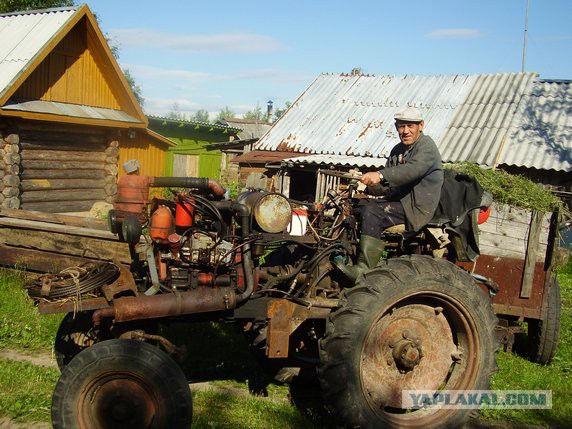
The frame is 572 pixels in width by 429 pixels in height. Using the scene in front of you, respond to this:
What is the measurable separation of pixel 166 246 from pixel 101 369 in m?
1.07

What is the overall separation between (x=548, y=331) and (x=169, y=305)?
163 inches

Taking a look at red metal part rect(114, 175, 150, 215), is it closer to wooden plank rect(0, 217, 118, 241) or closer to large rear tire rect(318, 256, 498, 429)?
wooden plank rect(0, 217, 118, 241)

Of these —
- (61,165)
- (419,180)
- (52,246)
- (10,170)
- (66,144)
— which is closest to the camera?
(419,180)

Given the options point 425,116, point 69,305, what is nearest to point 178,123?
point 425,116

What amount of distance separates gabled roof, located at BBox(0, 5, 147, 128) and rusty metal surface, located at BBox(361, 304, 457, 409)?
12.3 m

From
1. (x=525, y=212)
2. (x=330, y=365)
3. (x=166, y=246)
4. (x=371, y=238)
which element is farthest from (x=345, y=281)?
(x=525, y=212)

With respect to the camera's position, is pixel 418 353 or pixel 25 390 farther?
pixel 25 390

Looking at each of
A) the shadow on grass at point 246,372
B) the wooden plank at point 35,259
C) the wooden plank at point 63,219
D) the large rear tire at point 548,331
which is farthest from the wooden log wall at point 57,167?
the large rear tire at point 548,331

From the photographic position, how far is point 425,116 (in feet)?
55.8

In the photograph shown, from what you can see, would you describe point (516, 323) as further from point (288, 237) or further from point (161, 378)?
point (161, 378)

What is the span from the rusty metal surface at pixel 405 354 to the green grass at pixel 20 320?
11.2 ft

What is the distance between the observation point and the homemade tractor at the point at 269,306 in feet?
12.2

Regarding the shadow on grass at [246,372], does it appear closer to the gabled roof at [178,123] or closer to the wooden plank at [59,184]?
the wooden plank at [59,184]

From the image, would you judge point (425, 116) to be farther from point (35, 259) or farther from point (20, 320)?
point (35, 259)
